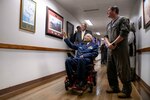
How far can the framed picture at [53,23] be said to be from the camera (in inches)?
157

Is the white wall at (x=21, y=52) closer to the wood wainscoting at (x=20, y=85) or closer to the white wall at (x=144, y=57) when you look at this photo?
the wood wainscoting at (x=20, y=85)

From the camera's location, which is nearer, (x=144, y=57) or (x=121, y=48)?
(x=121, y=48)

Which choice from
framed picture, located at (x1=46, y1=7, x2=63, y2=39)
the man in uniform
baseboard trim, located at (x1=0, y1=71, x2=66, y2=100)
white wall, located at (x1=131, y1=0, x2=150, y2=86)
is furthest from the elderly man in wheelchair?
framed picture, located at (x1=46, y1=7, x2=63, y2=39)

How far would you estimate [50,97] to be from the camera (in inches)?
95.0

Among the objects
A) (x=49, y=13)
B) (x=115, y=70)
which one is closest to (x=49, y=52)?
(x=49, y=13)

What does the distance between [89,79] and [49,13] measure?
2202mm

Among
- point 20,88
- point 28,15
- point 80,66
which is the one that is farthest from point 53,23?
point 20,88

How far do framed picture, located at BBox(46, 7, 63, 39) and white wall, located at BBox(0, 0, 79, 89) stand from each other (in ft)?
0.45

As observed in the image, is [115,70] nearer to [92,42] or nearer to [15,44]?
[92,42]

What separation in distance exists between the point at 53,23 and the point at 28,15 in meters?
1.30

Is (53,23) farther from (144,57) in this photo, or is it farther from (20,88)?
(144,57)

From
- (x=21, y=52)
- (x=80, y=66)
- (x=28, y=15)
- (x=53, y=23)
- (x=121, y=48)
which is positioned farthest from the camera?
(x=53, y=23)

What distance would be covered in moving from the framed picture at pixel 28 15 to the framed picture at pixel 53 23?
0.70 meters

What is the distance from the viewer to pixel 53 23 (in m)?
4.30
